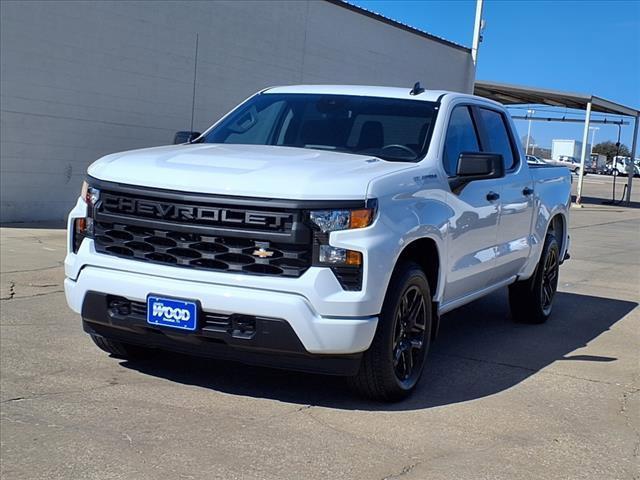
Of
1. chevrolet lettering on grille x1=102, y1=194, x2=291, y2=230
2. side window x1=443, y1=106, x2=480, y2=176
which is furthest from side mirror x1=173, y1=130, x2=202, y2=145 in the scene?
side window x1=443, y1=106, x2=480, y2=176

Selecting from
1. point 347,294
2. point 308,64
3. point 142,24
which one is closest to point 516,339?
point 347,294

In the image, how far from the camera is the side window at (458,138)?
228 inches

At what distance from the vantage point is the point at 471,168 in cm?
556

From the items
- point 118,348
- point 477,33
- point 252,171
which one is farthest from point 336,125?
point 477,33

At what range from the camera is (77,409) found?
463 cm

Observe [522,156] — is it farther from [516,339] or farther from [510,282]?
[516,339]

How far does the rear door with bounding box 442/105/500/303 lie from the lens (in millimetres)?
5621

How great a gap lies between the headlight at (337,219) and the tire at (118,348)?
1793mm

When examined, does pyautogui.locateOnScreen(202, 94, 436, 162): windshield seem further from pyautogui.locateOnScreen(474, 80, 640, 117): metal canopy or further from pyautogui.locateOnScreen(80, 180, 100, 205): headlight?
pyautogui.locateOnScreen(474, 80, 640, 117): metal canopy

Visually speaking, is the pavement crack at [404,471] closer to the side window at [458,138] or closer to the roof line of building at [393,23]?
the side window at [458,138]

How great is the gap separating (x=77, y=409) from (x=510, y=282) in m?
3.95

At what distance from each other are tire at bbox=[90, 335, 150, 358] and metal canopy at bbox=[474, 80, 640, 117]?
24.8 metres

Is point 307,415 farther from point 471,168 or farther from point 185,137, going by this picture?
point 185,137

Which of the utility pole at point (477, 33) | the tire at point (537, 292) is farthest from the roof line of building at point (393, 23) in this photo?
the tire at point (537, 292)
